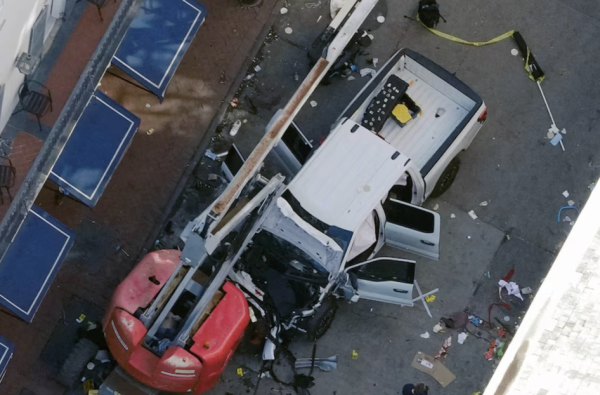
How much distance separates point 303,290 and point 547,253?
441cm

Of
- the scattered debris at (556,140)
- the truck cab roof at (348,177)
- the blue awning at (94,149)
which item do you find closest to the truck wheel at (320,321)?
the truck cab roof at (348,177)

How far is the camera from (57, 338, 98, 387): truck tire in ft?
54.1

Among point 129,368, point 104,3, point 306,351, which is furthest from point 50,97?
point 306,351

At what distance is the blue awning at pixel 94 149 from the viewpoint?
16.5 metres

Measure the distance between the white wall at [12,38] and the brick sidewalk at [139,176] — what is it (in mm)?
857

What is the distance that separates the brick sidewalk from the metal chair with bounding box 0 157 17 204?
0.98 metres

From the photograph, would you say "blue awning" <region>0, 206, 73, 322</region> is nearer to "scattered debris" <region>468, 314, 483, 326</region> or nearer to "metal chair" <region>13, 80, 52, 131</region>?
"metal chair" <region>13, 80, 52, 131</region>

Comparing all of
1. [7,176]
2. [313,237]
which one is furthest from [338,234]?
[7,176]

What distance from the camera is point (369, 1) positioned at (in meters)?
15.4

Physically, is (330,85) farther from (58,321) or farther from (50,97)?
(58,321)

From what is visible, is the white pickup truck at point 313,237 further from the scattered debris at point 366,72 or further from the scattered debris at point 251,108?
the scattered debris at point 251,108

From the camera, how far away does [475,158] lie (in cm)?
1834

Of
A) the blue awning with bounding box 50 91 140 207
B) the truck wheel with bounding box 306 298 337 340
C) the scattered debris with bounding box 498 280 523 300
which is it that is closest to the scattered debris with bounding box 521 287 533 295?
the scattered debris with bounding box 498 280 523 300

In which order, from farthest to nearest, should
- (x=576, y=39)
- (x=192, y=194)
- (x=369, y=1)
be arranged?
(x=576, y=39)
(x=192, y=194)
(x=369, y=1)
